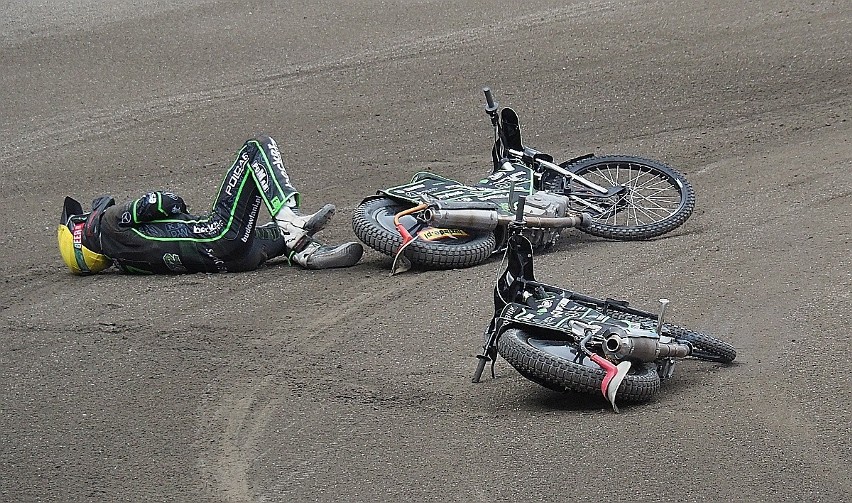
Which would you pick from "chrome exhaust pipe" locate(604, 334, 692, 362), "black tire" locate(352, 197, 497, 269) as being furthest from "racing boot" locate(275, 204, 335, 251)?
"chrome exhaust pipe" locate(604, 334, 692, 362)

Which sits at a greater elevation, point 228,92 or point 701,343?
point 228,92

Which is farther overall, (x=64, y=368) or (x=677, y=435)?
(x=64, y=368)

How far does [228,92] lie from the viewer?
1382cm

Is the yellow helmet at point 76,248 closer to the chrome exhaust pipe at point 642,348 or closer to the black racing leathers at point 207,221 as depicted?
the black racing leathers at point 207,221

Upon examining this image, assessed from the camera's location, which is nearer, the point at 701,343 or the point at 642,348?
the point at 642,348

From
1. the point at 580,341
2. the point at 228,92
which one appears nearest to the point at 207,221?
the point at 580,341

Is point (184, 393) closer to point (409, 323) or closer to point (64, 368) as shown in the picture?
point (64, 368)

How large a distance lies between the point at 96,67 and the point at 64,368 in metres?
8.07

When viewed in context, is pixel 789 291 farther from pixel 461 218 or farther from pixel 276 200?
pixel 276 200

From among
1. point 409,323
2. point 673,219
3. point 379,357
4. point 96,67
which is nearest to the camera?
point 379,357

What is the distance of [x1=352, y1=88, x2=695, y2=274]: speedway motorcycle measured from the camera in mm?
8969

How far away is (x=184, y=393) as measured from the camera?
7016mm

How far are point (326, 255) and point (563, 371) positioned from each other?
3.28 metres

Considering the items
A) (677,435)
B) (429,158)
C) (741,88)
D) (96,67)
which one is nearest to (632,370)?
(677,435)
